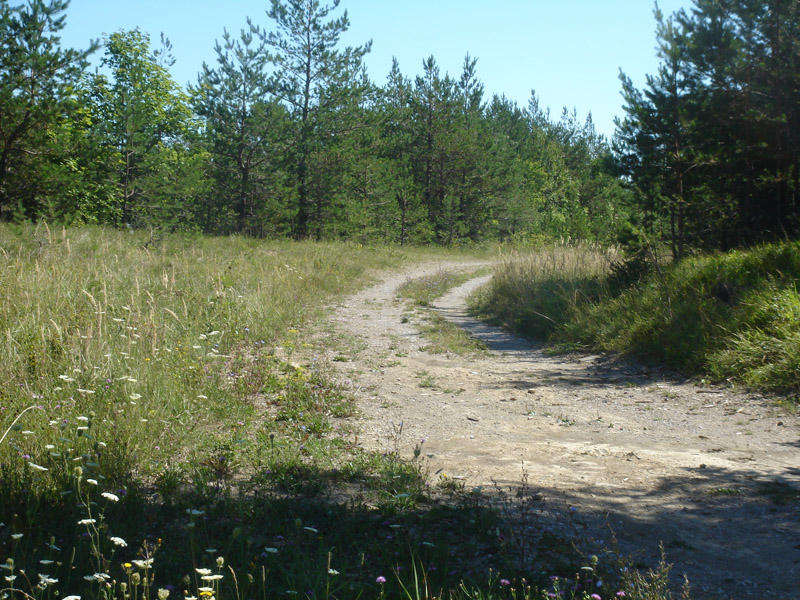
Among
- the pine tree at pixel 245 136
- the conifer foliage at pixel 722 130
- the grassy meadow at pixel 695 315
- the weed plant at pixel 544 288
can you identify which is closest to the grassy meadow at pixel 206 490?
the grassy meadow at pixel 695 315

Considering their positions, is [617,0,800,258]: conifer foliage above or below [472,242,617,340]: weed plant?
above

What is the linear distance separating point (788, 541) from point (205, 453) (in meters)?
3.40

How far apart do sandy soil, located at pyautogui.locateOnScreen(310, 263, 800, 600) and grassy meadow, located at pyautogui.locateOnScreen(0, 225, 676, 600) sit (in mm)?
410

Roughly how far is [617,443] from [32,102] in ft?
50.9

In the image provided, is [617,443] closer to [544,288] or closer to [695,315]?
[695,315]

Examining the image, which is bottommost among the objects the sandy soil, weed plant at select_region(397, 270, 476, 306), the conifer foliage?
the sandy soil

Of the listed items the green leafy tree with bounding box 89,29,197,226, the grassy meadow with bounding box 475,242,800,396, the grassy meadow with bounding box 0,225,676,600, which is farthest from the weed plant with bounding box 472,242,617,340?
the green leafy tree with bounding box 89,29,197,226

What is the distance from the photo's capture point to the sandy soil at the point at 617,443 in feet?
10.6

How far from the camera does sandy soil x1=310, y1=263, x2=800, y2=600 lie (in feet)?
10.6

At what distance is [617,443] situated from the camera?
5152 millimetres

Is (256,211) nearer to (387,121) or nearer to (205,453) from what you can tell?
(387,121)

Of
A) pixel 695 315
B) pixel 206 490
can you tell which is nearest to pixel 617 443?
→ pixel 206 490

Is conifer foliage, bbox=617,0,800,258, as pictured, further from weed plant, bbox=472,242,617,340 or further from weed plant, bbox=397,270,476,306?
weed plant, bbox=397,270,476,306

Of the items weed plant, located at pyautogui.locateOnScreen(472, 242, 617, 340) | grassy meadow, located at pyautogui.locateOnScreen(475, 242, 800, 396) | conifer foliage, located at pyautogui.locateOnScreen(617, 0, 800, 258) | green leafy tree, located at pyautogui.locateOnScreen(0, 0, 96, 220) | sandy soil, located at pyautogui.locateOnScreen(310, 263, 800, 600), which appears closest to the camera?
sandy soil, located at pyautogui.locateOnScreen(310, 263, 800, 600)
